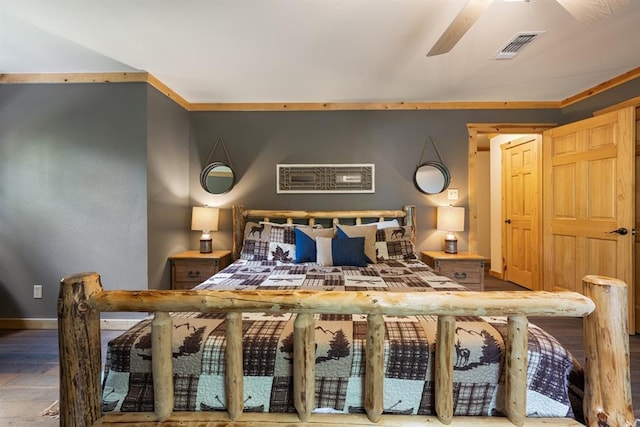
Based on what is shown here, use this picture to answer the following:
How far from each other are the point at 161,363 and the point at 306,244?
5.95 ft

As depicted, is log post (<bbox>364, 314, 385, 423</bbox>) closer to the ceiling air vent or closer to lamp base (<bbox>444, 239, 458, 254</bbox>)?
the ceiling air vent

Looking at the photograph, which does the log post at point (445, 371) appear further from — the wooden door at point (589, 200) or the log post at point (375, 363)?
the wooden door at point (589, 200)

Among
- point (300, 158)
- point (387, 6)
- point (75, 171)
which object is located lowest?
point (75, 171)

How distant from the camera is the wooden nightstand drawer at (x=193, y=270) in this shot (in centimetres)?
307

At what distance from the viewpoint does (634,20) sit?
2.06 m

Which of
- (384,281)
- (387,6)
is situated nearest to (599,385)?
(384,281)

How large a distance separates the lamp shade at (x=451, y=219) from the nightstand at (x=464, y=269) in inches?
13.3

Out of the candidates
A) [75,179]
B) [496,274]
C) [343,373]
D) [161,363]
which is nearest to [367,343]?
[343,373]

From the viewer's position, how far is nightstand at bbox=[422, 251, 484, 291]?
10.1 feet

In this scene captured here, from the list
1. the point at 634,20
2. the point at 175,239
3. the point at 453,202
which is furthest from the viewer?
the point at 453,202

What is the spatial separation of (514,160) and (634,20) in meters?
2.70

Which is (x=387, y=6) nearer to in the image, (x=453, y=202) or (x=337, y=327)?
(x=337, y=327)

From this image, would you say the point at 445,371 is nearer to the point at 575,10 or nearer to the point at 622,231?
the point at 575,10

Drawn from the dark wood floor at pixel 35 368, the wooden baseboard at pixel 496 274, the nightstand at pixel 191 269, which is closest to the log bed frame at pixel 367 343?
the dark wood floor at pixel 35 368
